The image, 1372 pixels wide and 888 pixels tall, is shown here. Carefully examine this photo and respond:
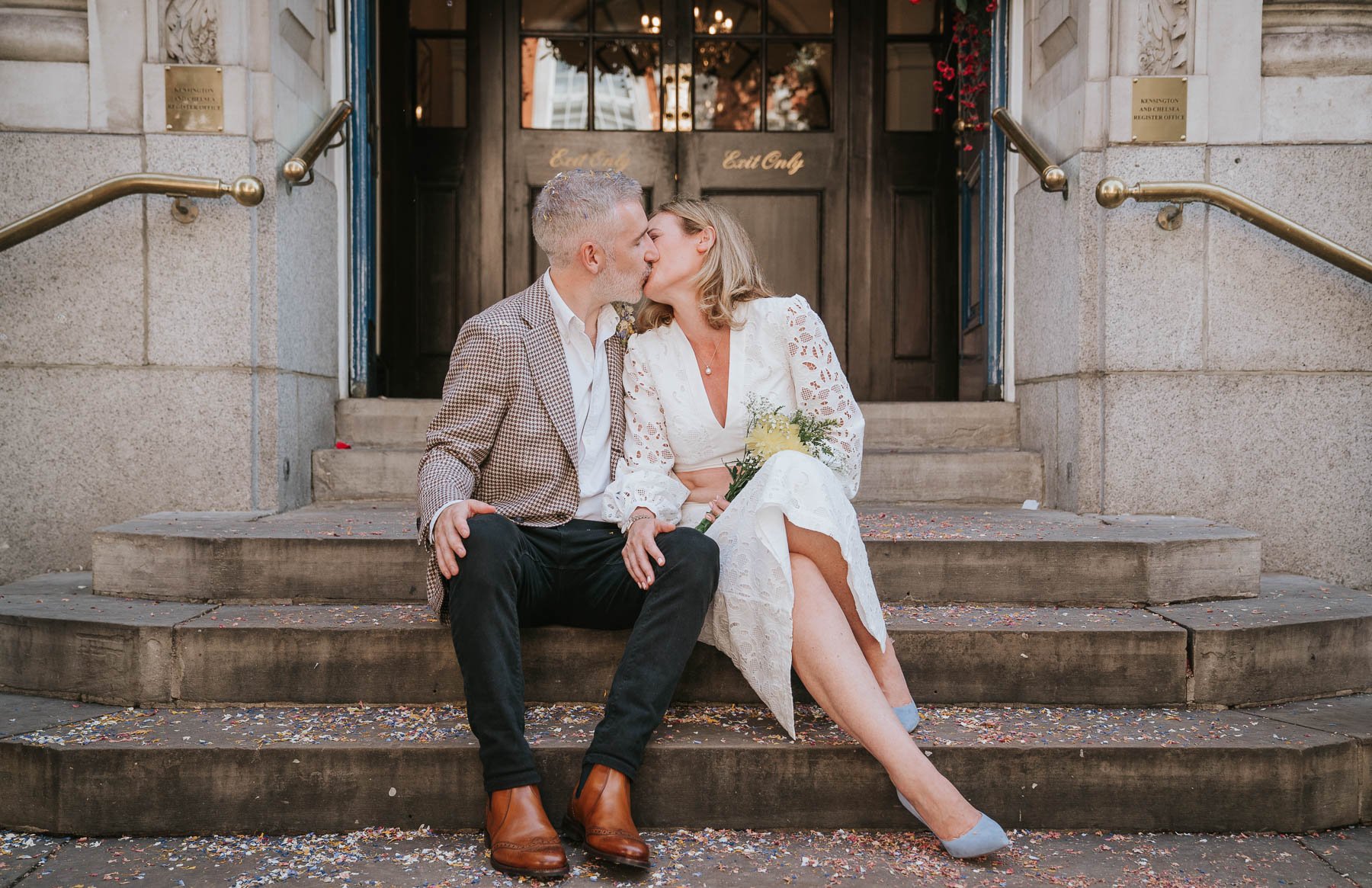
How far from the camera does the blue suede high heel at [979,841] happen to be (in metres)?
2.16

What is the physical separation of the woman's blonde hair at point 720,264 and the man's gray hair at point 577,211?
0.17 m

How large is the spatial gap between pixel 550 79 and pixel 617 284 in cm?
348

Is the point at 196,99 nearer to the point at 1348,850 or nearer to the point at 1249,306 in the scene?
the point at 1249,306

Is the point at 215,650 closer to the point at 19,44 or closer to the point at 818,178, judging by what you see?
the point at 19,44

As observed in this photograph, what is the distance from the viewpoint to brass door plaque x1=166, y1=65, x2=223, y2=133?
145 inches

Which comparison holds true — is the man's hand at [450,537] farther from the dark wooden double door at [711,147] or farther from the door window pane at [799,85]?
the door window pane at [799,85]

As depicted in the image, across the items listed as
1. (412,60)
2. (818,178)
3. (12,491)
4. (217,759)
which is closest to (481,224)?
(412,60)

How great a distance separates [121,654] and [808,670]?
5.97 feet

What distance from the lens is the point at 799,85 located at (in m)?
5.83

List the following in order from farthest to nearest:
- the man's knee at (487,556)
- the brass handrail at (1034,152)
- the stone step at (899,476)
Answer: the stone step at (899,476), the brass handrail at (1034,152), the man's knee at (487,556)

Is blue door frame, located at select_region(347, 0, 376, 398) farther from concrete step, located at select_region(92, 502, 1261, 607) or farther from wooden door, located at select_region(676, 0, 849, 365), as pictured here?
wooden door, located at select_region(676, 0, 849, 365)

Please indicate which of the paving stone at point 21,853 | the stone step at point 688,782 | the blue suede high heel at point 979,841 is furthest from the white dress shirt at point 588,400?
the paving stone at point 21,853

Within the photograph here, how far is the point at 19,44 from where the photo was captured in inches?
146

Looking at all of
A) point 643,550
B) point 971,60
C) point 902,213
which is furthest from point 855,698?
point 902,213
